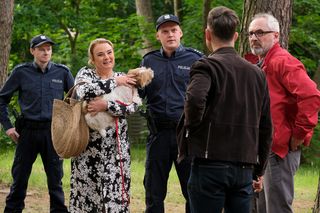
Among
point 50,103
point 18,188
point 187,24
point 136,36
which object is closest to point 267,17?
point 50,103

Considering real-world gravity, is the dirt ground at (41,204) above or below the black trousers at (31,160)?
below

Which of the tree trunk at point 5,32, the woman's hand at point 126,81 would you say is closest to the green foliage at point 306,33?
the tree trunk at point 5,32

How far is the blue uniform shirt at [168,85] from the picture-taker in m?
6.14

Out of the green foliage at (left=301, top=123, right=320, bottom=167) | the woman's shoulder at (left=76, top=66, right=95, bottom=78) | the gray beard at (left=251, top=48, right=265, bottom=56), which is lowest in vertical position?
the green foliage at (left=301, top=123, right=320, bottom=167)

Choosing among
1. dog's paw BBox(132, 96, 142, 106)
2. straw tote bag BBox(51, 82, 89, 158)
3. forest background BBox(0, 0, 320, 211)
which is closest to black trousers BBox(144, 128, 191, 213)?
dog's paw BBox(132, 96, 142, 106)

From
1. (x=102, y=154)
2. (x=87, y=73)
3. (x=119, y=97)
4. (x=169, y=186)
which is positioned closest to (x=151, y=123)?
(x=119, y=97)

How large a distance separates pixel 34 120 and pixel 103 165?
1412 millimetres

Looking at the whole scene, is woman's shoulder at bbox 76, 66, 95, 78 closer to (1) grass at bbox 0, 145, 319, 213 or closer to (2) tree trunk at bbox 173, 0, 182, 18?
(1) grass at bbox 0, 145, 319, 213

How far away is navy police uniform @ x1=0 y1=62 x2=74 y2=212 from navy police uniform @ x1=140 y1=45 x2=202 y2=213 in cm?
143

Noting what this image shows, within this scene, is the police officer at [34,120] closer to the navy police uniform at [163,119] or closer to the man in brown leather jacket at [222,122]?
the navy police uniform at [163,119]

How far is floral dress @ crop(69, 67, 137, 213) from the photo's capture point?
604 cm

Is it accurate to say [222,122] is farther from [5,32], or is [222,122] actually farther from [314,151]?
[314,151]

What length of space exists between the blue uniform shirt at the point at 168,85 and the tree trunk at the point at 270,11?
530 mm

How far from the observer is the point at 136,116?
20.5m
